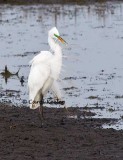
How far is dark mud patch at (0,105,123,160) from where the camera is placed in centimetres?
909

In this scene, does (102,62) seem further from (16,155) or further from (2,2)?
(2,2)

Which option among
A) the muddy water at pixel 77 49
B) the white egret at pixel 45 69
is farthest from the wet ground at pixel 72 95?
the white egret at pixel 45 69

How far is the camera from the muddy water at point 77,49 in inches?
574

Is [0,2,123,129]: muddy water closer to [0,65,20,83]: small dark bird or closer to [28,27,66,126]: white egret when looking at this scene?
[0,65,20,83]: small dark bird

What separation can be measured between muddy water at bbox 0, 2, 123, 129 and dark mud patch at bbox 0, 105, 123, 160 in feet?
2.61

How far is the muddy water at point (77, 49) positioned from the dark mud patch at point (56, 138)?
0.80 m

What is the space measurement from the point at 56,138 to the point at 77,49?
14.0 metres

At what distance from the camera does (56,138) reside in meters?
10.2

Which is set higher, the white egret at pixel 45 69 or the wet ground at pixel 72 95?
the white egret at pixel 45 69

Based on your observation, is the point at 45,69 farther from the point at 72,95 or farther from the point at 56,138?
the point at 72,95

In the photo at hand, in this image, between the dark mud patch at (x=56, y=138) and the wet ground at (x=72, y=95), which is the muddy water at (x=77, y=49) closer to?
the wet ground at (x=72, y=95)

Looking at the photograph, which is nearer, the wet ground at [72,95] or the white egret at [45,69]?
the wet ground at [72,95]

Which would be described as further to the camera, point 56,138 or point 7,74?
point 7,74

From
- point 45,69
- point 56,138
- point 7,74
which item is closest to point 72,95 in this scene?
point 45,69
